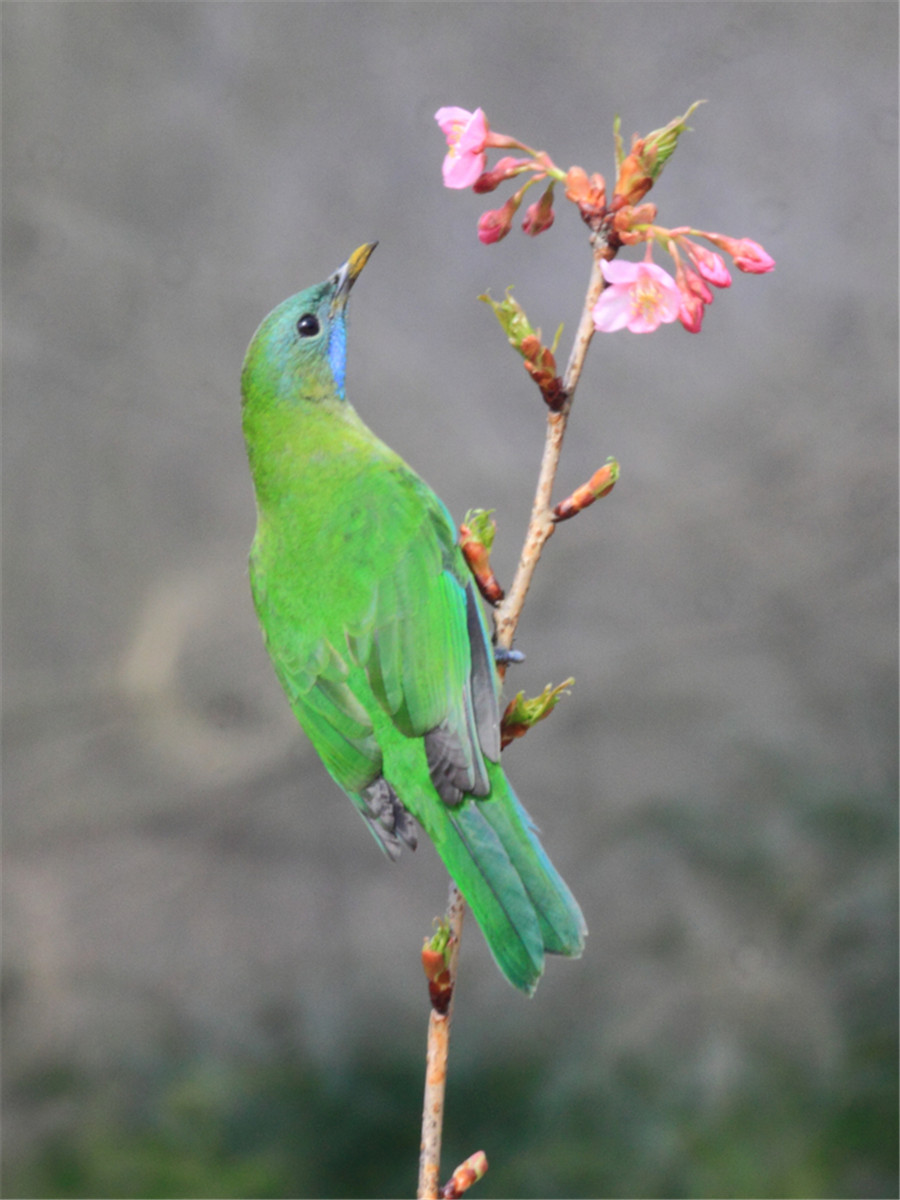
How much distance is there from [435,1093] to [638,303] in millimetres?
816

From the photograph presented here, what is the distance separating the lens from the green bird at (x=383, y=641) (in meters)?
1.10

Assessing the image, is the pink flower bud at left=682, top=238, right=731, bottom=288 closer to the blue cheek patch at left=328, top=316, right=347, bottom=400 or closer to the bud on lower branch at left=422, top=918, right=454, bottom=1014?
the blue cheek patch at left=328, top=316, right=347, bottom=400

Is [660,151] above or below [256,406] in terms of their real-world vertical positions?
below

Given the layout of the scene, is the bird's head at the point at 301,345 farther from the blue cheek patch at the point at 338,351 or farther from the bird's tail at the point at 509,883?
the bird's tail at the point at 509,883

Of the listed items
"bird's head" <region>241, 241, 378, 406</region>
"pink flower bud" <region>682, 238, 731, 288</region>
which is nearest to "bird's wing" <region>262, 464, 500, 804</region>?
"bird's head" <region>241, 241, 378, 406</region>

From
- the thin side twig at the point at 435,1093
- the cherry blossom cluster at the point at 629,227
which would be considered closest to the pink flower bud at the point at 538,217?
the cherry blossom cluster at the point at 629,227

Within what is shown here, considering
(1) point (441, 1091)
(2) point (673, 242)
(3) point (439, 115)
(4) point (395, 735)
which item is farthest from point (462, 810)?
(3) point (439, 115)

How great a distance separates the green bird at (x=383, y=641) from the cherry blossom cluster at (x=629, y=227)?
344 millimetres

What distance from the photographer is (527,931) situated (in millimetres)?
1046

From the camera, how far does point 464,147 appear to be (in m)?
1.15

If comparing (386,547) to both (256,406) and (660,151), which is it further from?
(660,151)

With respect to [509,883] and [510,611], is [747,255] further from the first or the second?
[509,883]

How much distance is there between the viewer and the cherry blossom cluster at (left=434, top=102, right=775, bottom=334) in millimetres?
1076

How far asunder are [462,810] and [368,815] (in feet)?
0.52
